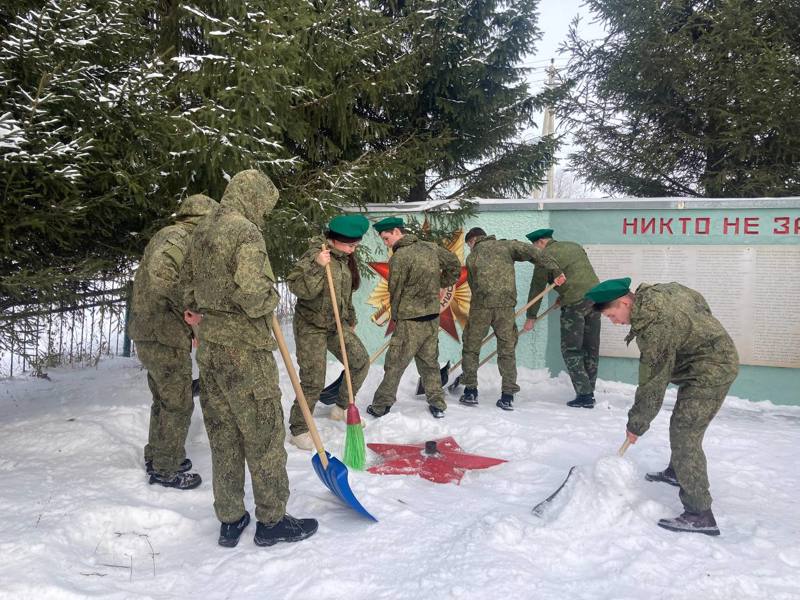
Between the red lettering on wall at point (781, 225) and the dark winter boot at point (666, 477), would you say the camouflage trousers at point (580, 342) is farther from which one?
the dark winter boot at point (666, 477)

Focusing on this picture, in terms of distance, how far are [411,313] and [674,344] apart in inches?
106

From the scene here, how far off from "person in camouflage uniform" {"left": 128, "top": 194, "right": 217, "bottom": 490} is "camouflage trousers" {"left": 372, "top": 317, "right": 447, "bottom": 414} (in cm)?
206

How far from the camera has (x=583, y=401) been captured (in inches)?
242

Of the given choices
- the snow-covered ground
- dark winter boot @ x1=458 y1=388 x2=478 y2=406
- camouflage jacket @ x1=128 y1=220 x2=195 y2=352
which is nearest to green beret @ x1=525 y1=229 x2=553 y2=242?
dark winter boot @ x1=458 y1=388 x2=478 y2=406

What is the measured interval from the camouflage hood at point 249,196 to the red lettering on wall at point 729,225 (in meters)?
5.22

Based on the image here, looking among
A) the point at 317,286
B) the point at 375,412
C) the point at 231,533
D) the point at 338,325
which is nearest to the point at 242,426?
the point at 231,533

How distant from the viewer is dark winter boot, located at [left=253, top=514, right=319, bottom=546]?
119 inches

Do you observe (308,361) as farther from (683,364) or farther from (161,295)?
(683,364)

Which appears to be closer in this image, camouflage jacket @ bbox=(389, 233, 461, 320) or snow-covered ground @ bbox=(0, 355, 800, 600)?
snow-covered ground @ bbox=(0, 355, 800, 600)

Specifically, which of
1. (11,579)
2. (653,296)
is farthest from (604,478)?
(11,579)

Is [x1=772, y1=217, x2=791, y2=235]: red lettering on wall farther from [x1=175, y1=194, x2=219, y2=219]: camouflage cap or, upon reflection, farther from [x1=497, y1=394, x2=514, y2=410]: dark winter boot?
[x1=175, y1=194, x2=219, y2=219]: camouflage cap

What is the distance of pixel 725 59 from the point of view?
29.1 ft

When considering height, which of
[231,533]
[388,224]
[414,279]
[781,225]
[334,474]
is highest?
[781,225]

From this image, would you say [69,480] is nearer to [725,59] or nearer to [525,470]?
[525,470]
